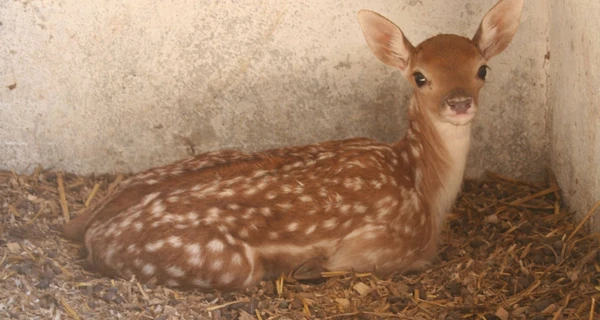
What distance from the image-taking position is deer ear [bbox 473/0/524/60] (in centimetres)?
454

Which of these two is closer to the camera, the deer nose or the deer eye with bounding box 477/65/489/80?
the deer nose

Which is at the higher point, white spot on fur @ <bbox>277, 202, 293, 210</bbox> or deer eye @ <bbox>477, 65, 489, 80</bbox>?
deer eye @ <bbox>477, 65, 489, 80</bbox>

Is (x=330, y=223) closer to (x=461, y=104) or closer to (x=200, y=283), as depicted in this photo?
(x=200, y=283)

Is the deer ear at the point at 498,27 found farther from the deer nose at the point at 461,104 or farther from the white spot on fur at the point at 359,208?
the white spot on fur at the point at 359,208

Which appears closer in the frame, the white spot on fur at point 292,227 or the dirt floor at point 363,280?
the dirt floor at point 363,280

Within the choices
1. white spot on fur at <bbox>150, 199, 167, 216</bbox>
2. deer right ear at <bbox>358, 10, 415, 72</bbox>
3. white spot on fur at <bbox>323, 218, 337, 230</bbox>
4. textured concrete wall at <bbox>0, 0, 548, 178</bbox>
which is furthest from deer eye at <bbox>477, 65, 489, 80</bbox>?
white spot on fur at <bbox>150, 199, 167, 216</bbox>

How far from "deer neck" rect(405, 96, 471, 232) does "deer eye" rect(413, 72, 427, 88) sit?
0.17 m

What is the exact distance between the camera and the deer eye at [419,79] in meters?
4.55

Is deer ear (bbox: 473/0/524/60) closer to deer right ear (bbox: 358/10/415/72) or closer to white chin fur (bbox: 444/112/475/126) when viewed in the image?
deer right ear (bbox: 358/10/415/72)

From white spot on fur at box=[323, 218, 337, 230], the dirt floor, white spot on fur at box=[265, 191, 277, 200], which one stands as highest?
white spot on fur at box=[265, 191, 277, 200]

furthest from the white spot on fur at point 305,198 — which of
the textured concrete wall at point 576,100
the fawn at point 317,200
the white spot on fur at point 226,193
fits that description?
the textured concrete wall at point 576,100

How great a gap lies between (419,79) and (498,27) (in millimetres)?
503

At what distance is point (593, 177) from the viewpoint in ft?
15.1

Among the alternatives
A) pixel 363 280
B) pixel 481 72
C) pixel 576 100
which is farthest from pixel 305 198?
pixel 576 100
